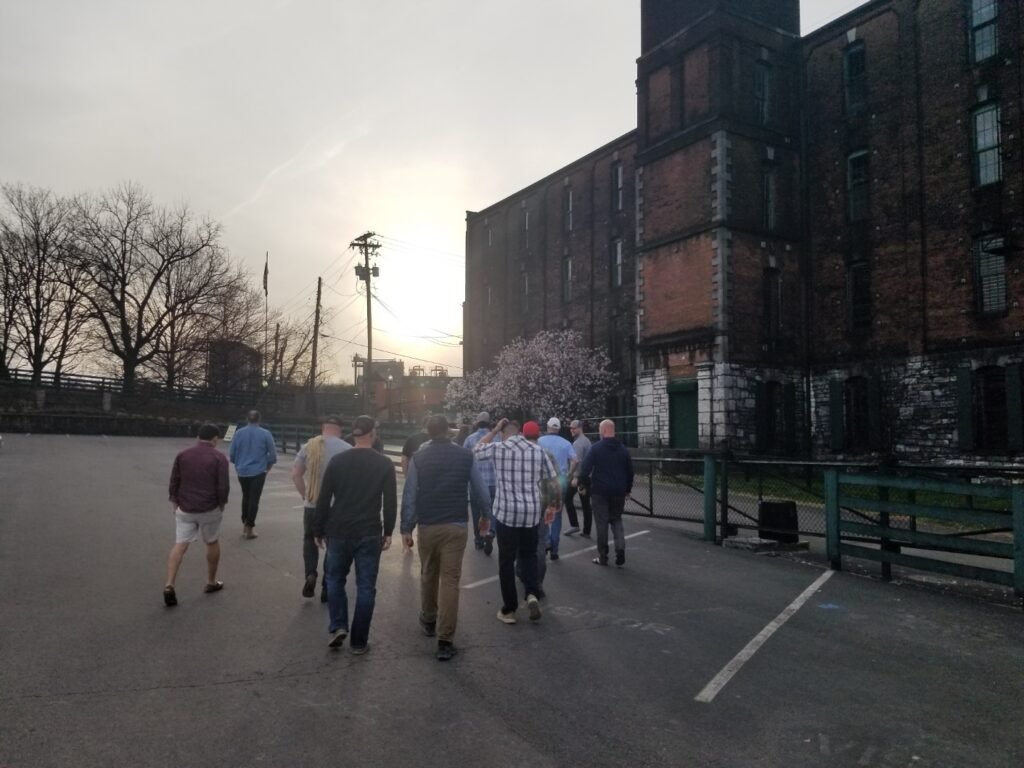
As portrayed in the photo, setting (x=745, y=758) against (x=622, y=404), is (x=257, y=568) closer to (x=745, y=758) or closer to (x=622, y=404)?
(x=745, y=758)

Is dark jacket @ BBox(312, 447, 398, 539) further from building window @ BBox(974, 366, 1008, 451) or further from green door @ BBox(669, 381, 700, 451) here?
building window @ BBox(974, 366, 1008, 451)

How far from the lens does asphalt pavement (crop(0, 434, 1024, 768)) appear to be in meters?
3.92

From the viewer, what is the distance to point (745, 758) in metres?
3.86

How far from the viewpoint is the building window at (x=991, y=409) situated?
856 inches

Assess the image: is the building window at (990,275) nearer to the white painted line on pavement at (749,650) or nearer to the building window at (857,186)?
the building window at (857,186)

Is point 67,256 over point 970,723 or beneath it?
over

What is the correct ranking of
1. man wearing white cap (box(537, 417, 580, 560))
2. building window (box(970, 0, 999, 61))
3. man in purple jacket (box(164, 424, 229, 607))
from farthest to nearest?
building window (box(970, 0, 999, 61)) < man wearing white cap (box(537, 417, 580, 560)) < man in purple jacket (box(164, 424, 229, 607))

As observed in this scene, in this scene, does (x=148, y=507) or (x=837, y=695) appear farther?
(x=148, y=507)

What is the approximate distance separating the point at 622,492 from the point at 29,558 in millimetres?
7468

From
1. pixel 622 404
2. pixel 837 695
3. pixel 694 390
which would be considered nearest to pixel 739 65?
pixel 694 390

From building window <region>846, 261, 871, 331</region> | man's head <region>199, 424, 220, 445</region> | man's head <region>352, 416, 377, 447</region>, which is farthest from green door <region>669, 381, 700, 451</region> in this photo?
man's head <region>352, 416, 377, 447</region>

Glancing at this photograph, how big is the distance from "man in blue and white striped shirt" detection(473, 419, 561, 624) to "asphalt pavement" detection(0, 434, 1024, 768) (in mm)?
294

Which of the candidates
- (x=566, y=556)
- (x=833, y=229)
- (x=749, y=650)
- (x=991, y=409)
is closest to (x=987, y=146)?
(x=833, y=229)

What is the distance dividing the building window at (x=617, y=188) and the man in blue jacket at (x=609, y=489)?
99.5ft
